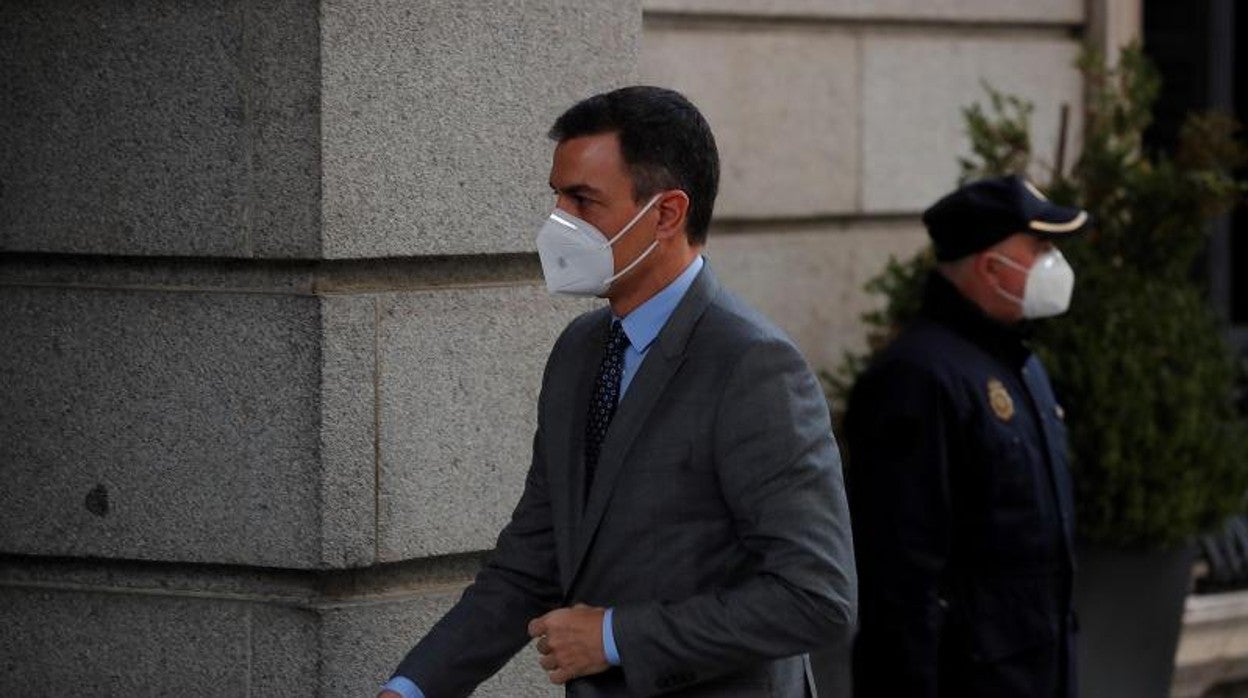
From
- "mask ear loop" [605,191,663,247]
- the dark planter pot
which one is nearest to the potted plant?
the dark planter pot

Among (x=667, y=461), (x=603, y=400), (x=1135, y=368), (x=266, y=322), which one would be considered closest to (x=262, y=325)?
(x=266, y=322)

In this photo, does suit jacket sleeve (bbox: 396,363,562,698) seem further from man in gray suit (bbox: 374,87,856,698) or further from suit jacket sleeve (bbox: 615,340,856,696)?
suit jacket sleeve (bbox: 615,340,856,696)

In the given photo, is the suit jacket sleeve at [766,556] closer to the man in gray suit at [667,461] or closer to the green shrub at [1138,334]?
the man in gray suit at [667,461]

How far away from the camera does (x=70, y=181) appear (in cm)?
547

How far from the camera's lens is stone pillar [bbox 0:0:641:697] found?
525 centimetres

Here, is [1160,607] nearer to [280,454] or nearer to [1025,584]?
[1025,584]

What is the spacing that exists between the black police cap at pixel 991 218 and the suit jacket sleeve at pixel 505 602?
7.46 feet

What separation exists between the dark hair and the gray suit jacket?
0.52ft

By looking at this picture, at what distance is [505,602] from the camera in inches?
166

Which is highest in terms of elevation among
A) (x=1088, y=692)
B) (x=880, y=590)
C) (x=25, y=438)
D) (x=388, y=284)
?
(x=388, y=284)

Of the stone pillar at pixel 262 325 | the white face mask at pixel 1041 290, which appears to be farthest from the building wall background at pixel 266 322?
the white face mask at pixel 1041 290

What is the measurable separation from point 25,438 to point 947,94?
178 inches

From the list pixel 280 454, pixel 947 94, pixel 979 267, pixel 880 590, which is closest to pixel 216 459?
pixel 280 454

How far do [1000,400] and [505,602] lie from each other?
81.0 inches
